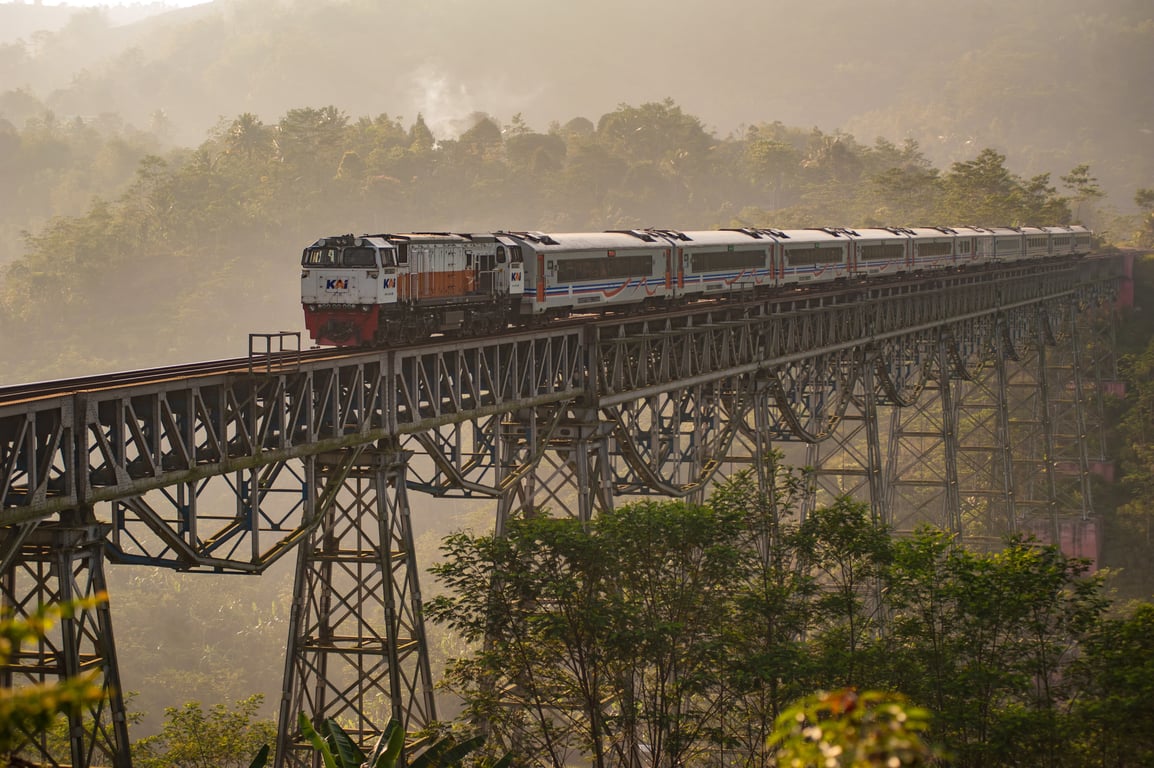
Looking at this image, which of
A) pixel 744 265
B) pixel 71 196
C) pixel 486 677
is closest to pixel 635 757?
pixel 486 677

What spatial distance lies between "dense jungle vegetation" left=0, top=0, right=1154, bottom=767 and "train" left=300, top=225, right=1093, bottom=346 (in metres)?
4.66

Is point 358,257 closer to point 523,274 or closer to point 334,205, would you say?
point 523,274

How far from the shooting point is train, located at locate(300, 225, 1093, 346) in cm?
2098

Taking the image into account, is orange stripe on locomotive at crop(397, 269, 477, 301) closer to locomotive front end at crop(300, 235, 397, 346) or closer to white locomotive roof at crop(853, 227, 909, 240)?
locomotive front end at crop(300, 235, 397, 346)

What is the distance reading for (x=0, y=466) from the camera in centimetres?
1202

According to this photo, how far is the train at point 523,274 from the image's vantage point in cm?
2098

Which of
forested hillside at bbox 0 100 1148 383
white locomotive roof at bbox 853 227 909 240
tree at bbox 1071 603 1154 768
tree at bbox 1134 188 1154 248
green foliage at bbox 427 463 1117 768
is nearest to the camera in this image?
tree at bbox 1071 603 1154 768

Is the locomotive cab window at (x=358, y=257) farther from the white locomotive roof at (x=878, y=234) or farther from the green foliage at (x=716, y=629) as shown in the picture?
the white locomotive roof at (x=878, y=234)

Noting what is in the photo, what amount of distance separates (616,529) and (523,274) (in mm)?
7290

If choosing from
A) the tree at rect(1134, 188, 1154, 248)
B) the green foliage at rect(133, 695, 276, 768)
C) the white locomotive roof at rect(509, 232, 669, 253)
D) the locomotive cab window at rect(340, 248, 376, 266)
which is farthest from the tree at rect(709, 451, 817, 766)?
the tree at rect(1134, 188, 1154, 248)

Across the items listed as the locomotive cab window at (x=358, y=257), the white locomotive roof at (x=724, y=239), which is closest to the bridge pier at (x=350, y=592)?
the locomotive cab window at (x=358, y=257)

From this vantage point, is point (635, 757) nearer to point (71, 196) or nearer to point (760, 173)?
point (760, 173)

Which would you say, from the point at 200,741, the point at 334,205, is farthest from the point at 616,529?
the point at 334,205

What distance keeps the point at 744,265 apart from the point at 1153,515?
34733 millimetres
